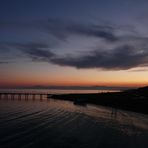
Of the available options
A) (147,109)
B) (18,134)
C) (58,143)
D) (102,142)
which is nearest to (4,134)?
(18,134)

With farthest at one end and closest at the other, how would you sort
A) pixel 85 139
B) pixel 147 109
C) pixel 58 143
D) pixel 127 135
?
1. pixel 147 109
2. pixel 127 135
3. pixel 85 139
4. pixel 58 143

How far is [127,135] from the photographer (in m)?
30.6

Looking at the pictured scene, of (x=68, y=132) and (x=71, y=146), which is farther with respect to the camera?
(x=68, y=132)

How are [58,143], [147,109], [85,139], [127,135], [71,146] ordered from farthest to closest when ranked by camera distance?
[147,109] → [127,135] → [85,139] → [58,143] → [71,146]

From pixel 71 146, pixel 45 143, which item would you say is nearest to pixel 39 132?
pixel 45 143

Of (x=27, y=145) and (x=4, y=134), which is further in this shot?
(x=4, y=134)

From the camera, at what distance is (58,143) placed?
25.1 metres

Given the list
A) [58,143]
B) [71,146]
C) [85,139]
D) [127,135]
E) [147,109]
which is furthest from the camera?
[147,109]

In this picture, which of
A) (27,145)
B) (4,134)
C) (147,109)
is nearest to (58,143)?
(27,145)

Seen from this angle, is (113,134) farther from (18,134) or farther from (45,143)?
(18,134)

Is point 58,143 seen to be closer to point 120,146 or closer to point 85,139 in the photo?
point 85,139

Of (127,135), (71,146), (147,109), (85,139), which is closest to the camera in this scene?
(71,146)

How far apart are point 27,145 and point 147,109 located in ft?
159

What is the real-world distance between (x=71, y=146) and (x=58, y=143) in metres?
2.17
